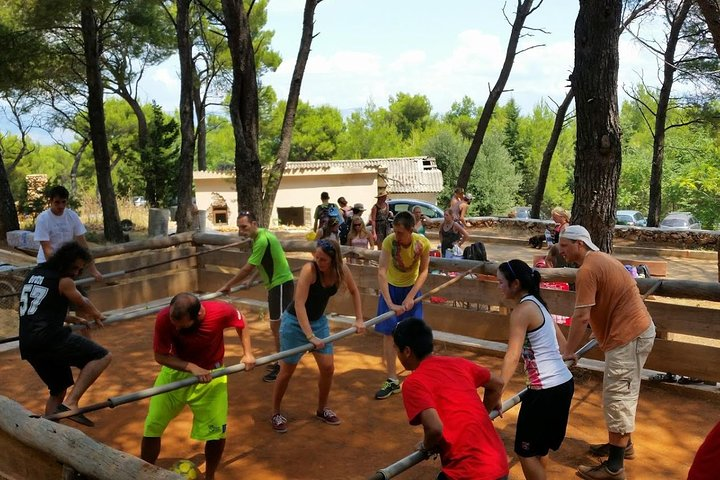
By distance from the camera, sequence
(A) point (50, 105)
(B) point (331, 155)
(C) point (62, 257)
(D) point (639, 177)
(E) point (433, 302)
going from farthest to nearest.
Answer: (B) point (331, 155) → (D) point (639, 177) → (A) point (50, 105) → (E) point (433, 302) → (C) point (62, 257)

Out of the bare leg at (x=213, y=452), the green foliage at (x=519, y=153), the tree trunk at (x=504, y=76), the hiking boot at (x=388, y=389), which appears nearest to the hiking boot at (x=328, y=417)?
the hiking boot at (x=388, y=389)

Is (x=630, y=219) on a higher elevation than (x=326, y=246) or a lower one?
lower

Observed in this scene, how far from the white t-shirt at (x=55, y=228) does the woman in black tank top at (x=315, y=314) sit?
3139 mm

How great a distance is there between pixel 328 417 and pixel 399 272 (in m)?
1.48

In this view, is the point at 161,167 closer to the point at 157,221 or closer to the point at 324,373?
the point at 157,221

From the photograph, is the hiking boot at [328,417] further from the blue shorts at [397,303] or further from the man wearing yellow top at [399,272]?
the blue shorts at [397,303]

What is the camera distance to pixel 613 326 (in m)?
4.43

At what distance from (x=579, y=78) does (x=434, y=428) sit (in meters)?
5.67

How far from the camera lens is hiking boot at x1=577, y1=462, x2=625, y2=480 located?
14.5 ft

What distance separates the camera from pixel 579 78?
7.23m

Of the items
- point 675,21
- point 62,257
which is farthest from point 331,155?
point 62,257

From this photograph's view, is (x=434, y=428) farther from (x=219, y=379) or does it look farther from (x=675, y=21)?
(x=675, y=21)

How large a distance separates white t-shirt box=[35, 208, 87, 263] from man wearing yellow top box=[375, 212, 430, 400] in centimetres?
351

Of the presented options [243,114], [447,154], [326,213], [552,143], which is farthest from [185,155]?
[447,154]
